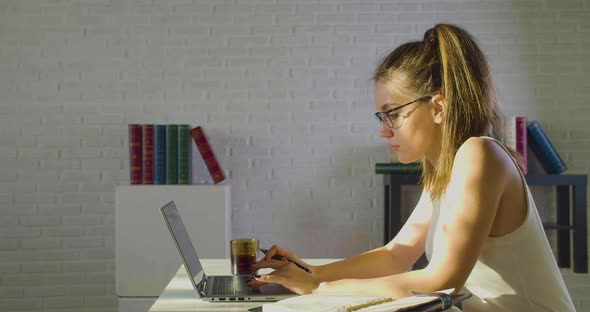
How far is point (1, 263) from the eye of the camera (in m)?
4.23

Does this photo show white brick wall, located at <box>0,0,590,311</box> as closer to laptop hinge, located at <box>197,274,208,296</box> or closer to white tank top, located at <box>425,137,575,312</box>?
laptop hinge, located at <box>197,274,208,296</box>

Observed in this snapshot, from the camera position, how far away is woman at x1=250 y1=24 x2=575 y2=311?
1.58 m

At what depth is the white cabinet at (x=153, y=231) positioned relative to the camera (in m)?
3.91

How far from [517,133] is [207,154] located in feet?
5.79

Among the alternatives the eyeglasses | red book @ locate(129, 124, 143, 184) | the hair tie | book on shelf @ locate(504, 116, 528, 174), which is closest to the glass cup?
the eyeglasses

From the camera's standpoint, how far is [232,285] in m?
1.90

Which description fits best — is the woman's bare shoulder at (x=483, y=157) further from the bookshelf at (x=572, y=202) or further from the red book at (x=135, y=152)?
the red book at (x=135, y=152)

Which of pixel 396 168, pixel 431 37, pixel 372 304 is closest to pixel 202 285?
pixel 372 304

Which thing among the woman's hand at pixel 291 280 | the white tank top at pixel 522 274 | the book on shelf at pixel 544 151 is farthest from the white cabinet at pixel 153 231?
the white tank top at pixel 522 274

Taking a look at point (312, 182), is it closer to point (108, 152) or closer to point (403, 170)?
point (403, 170)

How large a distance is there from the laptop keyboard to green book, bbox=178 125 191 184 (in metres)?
1.93

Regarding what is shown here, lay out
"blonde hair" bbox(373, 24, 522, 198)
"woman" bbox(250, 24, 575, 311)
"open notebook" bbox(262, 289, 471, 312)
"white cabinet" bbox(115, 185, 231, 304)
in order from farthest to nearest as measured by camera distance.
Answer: "white cabinet" bbox(115, 185, 231, 304) < "blonde hair" bbox(373, 24, 522, 198) < "woman" bbox(250, 24, 575, 311) < "open notebook" bbox(262, 289, 471, 312)

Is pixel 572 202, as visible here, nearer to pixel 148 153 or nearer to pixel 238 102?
pixel 238 102

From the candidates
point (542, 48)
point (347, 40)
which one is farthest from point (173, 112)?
point (542, 48)
